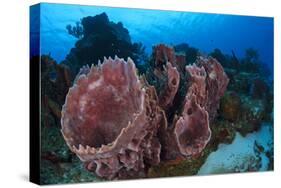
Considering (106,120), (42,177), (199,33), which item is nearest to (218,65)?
(199,33)

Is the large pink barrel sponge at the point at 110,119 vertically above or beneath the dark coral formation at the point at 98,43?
beneath

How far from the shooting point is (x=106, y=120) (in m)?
8.21

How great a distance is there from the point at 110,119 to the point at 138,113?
0.37 m

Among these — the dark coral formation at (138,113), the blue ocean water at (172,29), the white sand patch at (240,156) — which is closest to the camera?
the blue ocean water at (172,29)

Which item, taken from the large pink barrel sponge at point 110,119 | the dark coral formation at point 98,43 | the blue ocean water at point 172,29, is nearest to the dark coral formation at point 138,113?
the large pink barrel sponge at point 110,119

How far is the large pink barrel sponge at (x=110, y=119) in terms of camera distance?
26.6ft

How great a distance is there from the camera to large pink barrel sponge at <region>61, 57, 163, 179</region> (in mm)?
8109

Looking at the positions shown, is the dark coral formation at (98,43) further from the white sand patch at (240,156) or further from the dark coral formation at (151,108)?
the white sand patch at (240,156)

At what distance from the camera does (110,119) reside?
8234 mm

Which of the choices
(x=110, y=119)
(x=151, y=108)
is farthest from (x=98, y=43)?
(x=151, y=108)

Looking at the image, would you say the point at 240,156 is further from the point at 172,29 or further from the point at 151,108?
the point at 172,29

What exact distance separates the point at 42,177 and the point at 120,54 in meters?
1.80

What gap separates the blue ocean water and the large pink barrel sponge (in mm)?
467

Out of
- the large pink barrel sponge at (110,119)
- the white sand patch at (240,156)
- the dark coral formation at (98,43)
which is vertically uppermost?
the dark coral formation at (98,43)
